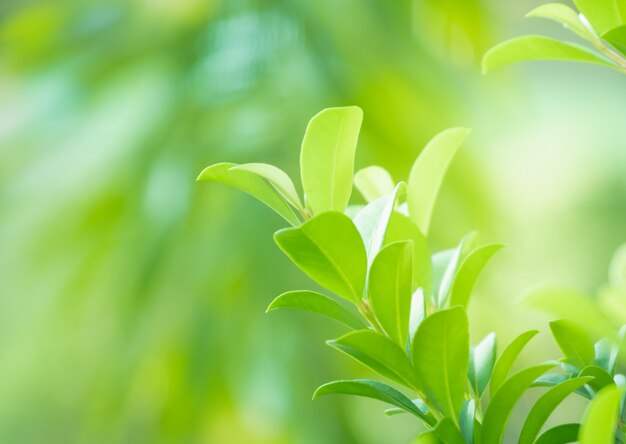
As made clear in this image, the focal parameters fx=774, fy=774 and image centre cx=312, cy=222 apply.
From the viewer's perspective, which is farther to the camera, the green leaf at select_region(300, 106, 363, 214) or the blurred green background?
the blurred green background

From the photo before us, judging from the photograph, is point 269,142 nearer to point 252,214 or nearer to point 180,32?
point 252,214

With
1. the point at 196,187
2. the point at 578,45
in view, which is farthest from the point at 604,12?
the point at 196,187

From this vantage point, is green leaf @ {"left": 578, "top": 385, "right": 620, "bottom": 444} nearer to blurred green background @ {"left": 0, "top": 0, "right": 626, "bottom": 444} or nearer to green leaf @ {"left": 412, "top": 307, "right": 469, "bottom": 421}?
green leaf @ {"left": 412, "top": 307, "right": 469, "bottom": 421}

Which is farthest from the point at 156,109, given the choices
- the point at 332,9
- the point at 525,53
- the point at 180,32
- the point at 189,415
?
the point at 525,53

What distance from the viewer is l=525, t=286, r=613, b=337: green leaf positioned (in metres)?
0.22

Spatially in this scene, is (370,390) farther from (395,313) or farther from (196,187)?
(196,187)

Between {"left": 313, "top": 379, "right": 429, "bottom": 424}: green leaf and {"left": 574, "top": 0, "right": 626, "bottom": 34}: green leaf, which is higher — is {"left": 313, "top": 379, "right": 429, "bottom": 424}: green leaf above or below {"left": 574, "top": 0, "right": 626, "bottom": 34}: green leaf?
below

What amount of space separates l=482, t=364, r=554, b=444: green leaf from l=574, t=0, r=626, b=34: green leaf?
3.4 inches

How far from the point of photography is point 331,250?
6.4 inches

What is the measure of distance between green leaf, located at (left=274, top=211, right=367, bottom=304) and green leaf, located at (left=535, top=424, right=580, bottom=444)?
2.2 inches

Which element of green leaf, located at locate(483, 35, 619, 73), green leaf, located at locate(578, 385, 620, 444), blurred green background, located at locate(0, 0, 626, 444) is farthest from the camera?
blurred green background, located at locate(0, 0, 626, 444)

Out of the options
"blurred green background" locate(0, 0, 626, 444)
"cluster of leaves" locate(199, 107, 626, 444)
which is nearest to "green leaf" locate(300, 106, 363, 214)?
"cluster of leaves" locate(199, 107, 626, 444)

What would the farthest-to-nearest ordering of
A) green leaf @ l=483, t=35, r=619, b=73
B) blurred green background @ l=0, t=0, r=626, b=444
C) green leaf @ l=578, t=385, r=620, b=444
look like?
blurred green background @ l=0, t=0, r=626, b=444 → green leaf @ l=483, t=35, r=619, b=73 → green leaf @ l=578, t=385, r=620, b=444

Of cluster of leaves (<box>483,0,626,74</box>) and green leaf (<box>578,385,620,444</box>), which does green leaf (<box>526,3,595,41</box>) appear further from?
green leaf (<box>578,385,620,444</box>)
